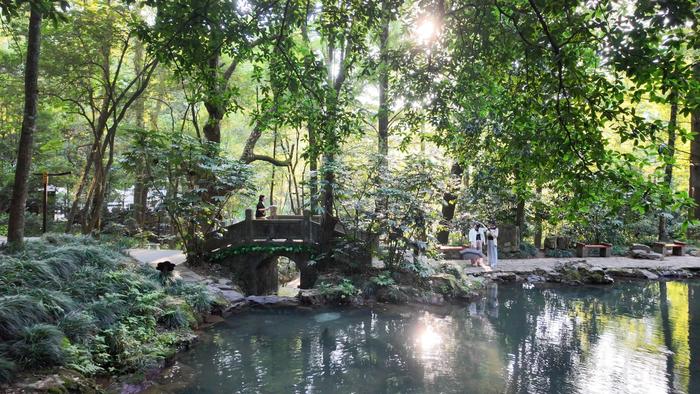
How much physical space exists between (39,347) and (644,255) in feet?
62.7

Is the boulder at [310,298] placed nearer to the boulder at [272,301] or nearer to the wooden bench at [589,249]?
the boulder at [272,301]

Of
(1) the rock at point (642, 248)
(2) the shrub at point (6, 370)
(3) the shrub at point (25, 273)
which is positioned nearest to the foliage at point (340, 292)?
(3) the shrub at point (25, 273)

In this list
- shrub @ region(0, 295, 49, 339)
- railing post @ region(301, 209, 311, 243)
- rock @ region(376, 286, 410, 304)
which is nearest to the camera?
shrub @ region(0, 295, 49, 339)

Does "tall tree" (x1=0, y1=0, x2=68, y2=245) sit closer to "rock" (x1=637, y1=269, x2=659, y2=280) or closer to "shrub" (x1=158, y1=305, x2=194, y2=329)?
"shrub" (x1=158, y1=305, x2=194, y2=329)

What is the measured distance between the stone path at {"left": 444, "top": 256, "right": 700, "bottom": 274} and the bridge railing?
4672 millimetres

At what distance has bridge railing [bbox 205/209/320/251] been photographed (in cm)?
1212

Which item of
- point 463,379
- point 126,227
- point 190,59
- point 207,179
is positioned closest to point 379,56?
point 190,59

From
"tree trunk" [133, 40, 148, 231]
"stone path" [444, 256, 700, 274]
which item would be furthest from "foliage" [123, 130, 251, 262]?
"stone path" [444, 256, 700, 274]

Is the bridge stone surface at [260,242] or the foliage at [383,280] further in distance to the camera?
the bridge stone surface at [260,242]

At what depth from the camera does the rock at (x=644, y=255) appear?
17.0 metres

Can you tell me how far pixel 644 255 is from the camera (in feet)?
56.2

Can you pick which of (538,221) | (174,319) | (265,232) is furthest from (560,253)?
(174,319)

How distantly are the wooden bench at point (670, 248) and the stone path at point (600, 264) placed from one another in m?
0.71

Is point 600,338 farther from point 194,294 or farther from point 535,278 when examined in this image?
point 194,294
